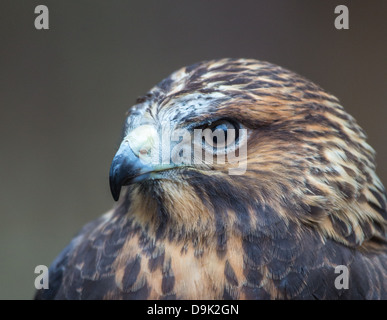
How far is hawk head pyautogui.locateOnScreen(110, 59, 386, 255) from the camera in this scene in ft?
6.41

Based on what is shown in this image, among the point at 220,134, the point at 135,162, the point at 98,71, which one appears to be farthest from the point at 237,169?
the point at 98,71

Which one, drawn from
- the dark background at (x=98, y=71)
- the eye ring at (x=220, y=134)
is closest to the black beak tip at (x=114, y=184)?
the eye ring at (x=220, y=134)

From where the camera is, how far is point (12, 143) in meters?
5.20

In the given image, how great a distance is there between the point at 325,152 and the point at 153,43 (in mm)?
3410

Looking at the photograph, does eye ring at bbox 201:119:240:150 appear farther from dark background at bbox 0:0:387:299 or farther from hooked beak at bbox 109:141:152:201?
dark background at bbox 0:0:387:299

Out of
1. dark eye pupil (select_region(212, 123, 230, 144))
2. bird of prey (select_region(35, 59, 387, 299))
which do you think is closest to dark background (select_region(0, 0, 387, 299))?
bird of prey (select_region(35, 59, 387, 299))

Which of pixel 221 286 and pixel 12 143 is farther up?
pixel 12 143

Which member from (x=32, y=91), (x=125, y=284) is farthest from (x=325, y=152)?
(x=32, y=91)
